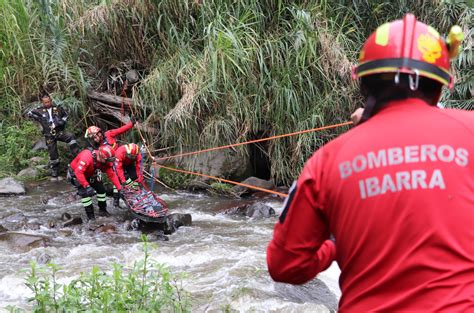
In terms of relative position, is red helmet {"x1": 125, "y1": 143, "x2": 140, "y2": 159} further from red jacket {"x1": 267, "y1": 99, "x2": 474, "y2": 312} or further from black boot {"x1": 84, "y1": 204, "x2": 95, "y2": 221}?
red jacket {"x1": 267, "y1": 99, "x2": 474, "y2": 312}

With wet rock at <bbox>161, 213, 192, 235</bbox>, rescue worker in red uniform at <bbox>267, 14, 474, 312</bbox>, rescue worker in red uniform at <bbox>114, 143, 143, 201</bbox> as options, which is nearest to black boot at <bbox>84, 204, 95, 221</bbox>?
rescue worker in red uniform at <bbox>114, 143, 143, 201</bbox>

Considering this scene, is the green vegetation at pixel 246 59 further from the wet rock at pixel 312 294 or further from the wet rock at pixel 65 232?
the wet rock at pixel 312 294

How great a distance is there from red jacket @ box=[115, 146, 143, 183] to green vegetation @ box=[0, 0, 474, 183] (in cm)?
102

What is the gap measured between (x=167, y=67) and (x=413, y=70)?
7.58 metres

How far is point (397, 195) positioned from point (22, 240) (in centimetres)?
559

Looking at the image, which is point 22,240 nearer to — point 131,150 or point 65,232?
point 65,232

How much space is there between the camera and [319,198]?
1.28 metres

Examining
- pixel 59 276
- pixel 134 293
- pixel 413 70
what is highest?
pixel 413 70

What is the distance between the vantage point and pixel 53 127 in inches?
357

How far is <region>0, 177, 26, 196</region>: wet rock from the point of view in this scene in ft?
28.0

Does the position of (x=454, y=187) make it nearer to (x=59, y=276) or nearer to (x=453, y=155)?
(x=453, y=155)

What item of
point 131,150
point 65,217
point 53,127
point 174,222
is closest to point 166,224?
point 174,222

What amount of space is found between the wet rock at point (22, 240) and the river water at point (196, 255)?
0.05 meters

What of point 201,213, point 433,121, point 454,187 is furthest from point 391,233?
point 201,213
